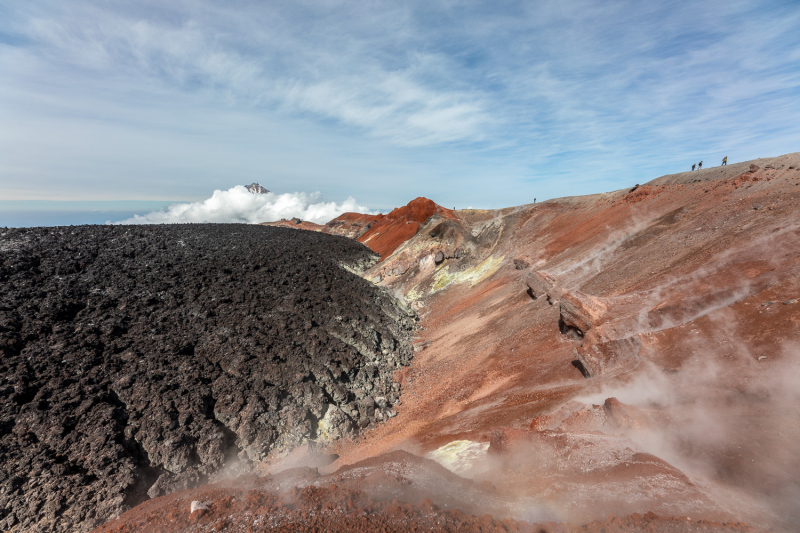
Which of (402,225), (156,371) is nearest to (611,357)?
(156,371)

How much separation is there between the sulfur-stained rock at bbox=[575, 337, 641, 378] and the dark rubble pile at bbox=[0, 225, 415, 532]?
7803 millimetres

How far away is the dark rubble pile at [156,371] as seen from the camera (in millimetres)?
8938

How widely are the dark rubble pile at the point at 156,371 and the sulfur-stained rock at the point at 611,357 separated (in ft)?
25.6

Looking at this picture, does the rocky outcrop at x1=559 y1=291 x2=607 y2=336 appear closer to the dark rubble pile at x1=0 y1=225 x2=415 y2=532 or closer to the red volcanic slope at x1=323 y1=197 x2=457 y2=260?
the dark rubble pile at x1=0 y1=225 x2=415 y2=532

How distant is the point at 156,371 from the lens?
39.5 ft

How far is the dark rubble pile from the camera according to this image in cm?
894

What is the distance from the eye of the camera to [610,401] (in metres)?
7.71

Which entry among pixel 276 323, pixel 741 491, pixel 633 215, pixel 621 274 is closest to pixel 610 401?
pixel 741 491

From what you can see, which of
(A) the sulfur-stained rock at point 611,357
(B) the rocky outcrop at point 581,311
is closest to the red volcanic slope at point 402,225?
(B) the rocky outcrop at point 581,311

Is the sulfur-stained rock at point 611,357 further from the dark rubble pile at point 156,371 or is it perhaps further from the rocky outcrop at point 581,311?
the dark rubble pile at point 156,371

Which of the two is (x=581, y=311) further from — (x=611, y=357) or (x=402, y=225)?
(x=402, y=225)

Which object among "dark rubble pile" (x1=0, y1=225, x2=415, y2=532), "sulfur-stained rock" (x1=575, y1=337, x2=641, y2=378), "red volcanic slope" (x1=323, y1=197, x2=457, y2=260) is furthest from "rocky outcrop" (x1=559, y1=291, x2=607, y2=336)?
"red volcanic slope" (x1=323, y1=197, x2=457, y2=260)

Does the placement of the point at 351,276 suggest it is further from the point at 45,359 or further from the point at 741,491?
the point at 741,491

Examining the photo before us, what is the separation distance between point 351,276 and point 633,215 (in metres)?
21.0
